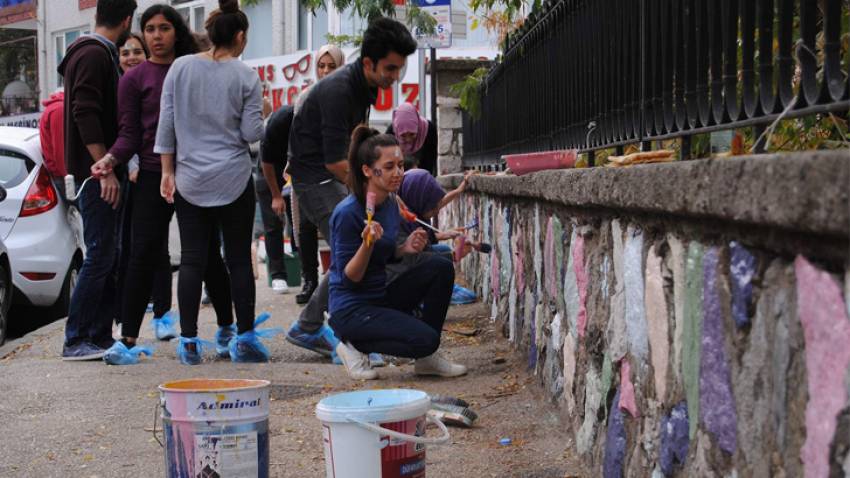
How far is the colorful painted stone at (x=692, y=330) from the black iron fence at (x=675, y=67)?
317mm

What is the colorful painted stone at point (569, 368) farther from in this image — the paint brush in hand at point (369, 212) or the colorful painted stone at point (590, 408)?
the paint brush in hand at point (369, 212)

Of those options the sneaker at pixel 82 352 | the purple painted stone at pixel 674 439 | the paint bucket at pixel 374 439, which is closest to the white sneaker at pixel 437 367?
the sneaker at pixel 82 352

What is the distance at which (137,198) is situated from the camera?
6129mm

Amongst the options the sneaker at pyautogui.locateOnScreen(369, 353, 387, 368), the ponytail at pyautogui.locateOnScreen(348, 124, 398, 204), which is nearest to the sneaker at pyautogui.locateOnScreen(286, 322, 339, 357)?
the sneaker at pyautogui.locateOnScreen(369, 353, 387, 368)

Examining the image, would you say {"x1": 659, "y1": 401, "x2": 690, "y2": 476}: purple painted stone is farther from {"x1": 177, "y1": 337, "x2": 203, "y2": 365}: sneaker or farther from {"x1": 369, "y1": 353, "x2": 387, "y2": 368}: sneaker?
{"x1": 177, "y1": 337, "x2": 203, "y2": 365}: sneaker

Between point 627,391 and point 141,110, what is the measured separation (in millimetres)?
3794

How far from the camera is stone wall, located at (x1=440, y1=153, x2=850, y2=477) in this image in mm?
1878

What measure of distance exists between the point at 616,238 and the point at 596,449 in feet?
2.33

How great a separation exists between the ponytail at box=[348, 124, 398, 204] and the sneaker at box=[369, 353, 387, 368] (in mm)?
1061

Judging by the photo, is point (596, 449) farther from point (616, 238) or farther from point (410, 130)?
point (410, 130)

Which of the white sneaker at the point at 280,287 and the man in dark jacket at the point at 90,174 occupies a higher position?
the man in dark jacket at the point at 90,174

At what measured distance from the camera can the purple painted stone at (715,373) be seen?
2.37m

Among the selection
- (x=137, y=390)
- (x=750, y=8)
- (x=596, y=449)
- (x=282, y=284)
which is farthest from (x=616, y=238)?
(x=282, y=284)

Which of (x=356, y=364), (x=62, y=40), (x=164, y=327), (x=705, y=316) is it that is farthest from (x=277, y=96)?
(x=705, y=316)
